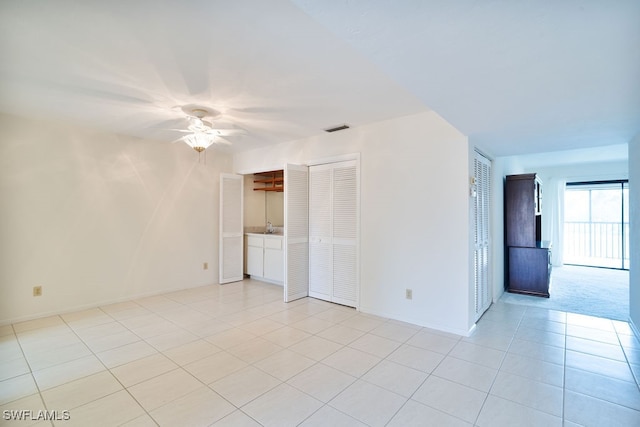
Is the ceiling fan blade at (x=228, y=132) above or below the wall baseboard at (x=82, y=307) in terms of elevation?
above

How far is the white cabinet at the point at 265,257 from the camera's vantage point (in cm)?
510

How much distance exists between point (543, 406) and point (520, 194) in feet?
12.1

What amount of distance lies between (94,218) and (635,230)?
6.57 metres

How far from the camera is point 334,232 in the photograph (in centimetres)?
419

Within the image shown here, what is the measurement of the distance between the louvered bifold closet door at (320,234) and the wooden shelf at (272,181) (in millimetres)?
1480

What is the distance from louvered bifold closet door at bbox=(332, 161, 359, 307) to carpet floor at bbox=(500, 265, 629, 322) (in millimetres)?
2364

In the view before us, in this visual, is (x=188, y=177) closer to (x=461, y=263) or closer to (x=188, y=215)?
(x=188, y=215)

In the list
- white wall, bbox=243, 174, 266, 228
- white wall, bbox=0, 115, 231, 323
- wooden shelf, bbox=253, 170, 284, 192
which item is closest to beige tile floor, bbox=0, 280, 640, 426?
white wall, bbox=0, 115, 231, 323

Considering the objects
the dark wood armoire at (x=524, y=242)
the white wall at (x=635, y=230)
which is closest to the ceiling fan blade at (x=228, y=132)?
the dark wood armoire at (x=524, y=242)

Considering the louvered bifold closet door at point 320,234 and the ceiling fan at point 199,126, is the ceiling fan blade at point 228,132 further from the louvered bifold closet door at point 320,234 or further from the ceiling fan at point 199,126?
the louvered bifold closet door at point 320,234

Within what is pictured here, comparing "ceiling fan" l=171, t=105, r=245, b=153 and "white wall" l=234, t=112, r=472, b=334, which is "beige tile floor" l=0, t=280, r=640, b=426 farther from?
"ceiling fan" l=171, t=105, r=245, b=153

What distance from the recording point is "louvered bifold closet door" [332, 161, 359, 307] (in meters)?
3.96

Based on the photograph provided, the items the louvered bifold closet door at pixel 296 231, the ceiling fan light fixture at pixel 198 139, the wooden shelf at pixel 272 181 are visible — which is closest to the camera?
the ceiling fan light fixture at pixel 198 139

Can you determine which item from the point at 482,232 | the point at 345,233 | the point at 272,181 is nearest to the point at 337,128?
the point at 345,233
